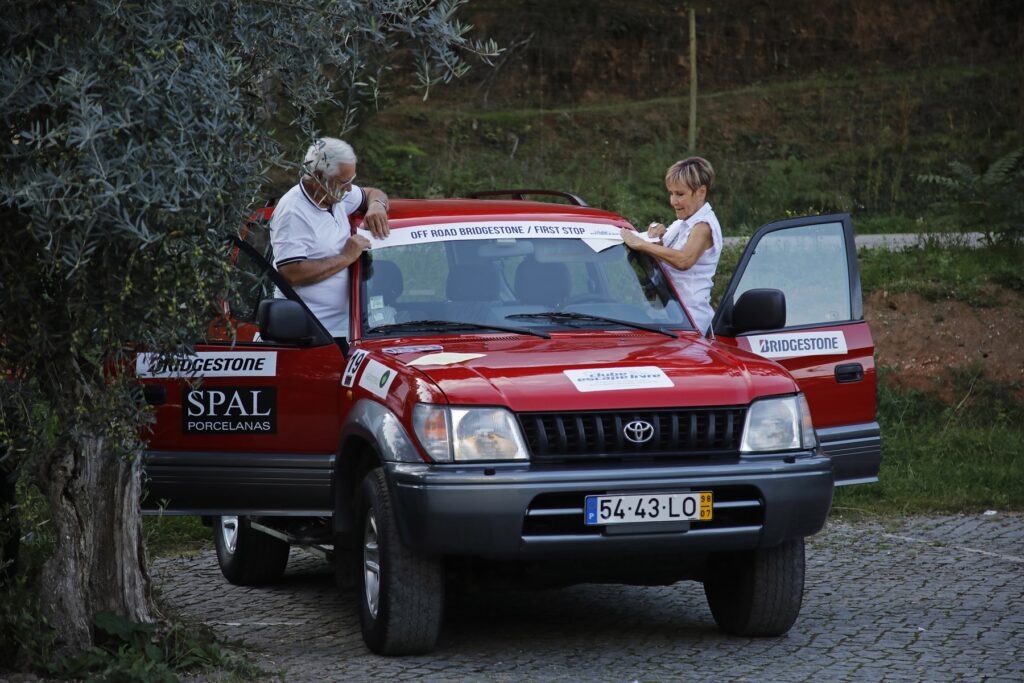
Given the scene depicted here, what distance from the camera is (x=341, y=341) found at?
682 cm

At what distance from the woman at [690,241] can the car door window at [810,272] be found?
9.4 inches

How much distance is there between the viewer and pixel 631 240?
7.30 metres

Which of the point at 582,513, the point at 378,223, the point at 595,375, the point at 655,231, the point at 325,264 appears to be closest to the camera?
the point at 582,513

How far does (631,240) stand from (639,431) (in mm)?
1684

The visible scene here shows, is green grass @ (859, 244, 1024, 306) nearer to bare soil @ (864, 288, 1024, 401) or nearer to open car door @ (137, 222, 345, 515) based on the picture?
bare soil @ (864, 288, 1024, 401)

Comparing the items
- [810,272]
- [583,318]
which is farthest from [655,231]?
[583,318]

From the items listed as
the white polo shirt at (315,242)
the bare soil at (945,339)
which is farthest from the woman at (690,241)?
the bare soil at (945,339)

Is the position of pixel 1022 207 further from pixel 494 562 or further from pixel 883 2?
pixel 883 2

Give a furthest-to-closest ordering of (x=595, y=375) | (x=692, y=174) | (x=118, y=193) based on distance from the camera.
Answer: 1. (x=692, y=174)
2. (x=595, y=375)
3. (x=118, y=193)

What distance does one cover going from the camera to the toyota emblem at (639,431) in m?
5.82

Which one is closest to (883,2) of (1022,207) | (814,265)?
(1022,207)

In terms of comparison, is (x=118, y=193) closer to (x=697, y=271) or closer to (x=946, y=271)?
(x=697, y=271)

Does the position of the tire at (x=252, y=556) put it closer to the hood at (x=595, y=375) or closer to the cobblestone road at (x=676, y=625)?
the cobblestone road at (x=676, y=625)

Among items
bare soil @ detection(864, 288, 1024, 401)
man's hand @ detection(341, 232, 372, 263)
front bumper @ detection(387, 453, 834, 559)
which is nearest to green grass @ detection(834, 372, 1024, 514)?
bare soil @ detection(864, 288, 1024, 401)
